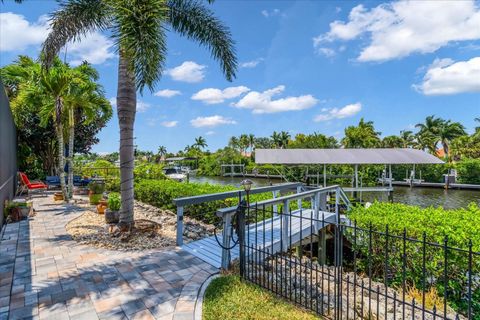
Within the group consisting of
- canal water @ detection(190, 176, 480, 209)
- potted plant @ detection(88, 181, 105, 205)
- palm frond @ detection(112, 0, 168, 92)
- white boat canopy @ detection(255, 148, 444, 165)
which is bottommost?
canal water @ detection(190, 176, 480, 209)

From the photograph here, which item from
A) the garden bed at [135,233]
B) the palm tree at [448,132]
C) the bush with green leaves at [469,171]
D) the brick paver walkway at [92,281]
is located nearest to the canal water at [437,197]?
the bush with green leaves at [469,171]

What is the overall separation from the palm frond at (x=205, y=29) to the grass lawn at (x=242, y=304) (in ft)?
18.8

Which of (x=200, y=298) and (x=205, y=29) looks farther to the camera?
(x=205, y=29)

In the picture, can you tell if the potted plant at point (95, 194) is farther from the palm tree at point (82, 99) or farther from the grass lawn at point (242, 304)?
the grass lawn at point (242, 304)

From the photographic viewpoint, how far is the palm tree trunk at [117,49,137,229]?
5.94m

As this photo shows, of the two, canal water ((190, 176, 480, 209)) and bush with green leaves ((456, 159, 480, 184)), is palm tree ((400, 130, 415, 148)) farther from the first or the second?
canal water ((190, 176, 480, 209))

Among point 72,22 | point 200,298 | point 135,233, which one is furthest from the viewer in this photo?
point 72,22

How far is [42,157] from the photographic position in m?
18.5

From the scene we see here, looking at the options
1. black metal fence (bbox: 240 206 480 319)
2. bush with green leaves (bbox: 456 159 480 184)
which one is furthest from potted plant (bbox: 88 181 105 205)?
bush with green leaves (bbox: 456 159 480 184)

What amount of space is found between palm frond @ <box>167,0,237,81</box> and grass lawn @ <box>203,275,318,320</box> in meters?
5.72

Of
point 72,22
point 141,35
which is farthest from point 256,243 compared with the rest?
A: point 72,22

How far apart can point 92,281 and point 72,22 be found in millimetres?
5935

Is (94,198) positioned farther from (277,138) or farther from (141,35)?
(277,138)

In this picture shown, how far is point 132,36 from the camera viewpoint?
4.39 metres
